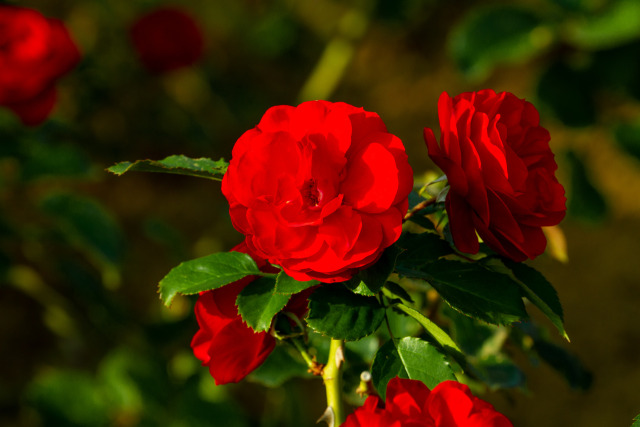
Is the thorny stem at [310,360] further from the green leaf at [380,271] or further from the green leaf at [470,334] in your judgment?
the green leaf at [470,334]

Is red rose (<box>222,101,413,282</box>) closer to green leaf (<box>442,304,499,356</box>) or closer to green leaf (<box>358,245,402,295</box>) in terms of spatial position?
green leaf (<box>358,245,402,295</box>)

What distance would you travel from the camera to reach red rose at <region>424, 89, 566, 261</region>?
412 mm

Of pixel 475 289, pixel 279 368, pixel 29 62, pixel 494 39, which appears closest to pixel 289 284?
pixel 475 289

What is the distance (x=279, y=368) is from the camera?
2.33 ft

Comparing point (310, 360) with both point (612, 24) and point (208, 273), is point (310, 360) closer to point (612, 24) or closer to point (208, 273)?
point (208, 273)

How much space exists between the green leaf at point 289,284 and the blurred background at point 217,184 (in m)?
0.68

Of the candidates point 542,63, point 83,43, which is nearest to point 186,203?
point 83,43

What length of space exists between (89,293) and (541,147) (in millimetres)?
913

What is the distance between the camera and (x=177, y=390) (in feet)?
3.87

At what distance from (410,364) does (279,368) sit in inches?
11.4

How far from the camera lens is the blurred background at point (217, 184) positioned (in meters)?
1.15

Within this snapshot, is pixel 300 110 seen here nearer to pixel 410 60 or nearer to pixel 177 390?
pixel 177 390

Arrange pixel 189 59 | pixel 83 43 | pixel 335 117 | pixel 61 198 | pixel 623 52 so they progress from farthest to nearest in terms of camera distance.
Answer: pixel 83 43, pixel 623 52, pixel 189 59, pixel 61 198, pixel 335 117

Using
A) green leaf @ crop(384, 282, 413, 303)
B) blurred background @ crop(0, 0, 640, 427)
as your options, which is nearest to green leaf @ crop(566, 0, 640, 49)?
blurred background @ crop(0, 0, 640, 427)
